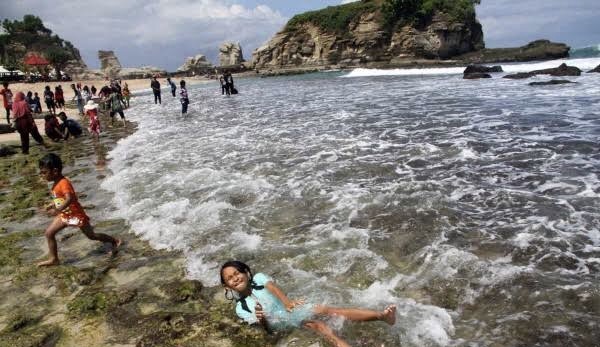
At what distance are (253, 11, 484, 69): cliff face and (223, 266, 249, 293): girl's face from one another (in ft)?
243

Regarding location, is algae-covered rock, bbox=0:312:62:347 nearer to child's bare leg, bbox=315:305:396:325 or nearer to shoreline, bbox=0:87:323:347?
shoreline, bbox=0:87:323:347

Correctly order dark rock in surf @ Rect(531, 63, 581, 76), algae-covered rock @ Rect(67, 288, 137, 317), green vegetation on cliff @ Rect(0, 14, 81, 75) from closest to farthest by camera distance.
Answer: algae-covered rock @ Rect(67, 288, 137, 317) < dark rock in surf @ Rect(531, 63, 581, 76) < green vegetation on cliff @ Rect(0, 14, 81, 75)

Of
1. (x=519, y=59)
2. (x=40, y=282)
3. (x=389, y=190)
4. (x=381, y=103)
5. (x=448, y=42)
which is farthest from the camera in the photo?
(x=448, y=42)

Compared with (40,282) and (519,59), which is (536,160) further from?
(519,59)

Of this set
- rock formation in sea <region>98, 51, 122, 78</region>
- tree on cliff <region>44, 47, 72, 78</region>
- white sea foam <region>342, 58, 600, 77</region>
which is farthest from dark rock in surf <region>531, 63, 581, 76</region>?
rock formation in sea <region>98, 51, 122, 78</region>

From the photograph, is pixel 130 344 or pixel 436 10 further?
pixel 436 10

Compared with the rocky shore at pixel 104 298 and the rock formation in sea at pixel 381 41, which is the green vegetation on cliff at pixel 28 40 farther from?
the rocky shore at pixel 104 298

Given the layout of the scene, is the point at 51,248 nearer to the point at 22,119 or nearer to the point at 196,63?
the point at 22,119

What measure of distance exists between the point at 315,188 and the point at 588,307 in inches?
204

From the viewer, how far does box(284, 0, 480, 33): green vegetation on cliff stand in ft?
239

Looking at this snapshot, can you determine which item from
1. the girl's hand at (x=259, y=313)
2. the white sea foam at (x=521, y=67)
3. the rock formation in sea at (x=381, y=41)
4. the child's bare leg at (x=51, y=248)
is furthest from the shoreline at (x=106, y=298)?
the rock formation in sea at (x=381, y=41)

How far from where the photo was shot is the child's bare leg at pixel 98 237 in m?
6.10

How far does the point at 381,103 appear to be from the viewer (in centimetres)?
2202

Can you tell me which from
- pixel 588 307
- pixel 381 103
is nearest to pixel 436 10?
pixel 381 103
